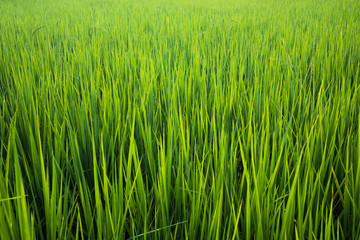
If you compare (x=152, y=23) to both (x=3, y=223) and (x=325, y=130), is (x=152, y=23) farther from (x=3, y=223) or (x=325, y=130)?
(x=3, y=223)

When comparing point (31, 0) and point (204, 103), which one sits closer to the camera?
point (204, 103)

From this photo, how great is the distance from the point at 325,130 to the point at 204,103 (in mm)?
346

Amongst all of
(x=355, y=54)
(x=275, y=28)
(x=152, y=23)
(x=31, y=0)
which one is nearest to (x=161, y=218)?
(x=355, y=54)

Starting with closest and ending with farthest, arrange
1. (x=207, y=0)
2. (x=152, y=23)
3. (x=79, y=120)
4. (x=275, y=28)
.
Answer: (x=79, y=120) → (x=275, y=28) → (x=152, y=23) → (x=207, y=0)

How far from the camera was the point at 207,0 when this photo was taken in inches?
204

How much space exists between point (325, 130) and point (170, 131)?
410 millimetres

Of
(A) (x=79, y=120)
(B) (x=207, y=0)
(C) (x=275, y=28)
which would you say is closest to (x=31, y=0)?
(B) (x=207, y=0)

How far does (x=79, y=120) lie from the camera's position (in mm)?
739

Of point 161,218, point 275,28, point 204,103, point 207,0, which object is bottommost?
point 161,218

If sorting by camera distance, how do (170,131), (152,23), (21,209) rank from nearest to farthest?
(21,209)
(170,131)
(152,23)

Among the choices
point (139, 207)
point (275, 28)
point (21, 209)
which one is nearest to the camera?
point (21, 209)

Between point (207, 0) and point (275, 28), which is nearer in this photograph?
point (275, 28)

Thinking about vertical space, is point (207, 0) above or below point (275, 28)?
above

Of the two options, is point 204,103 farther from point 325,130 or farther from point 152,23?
point 152,23
